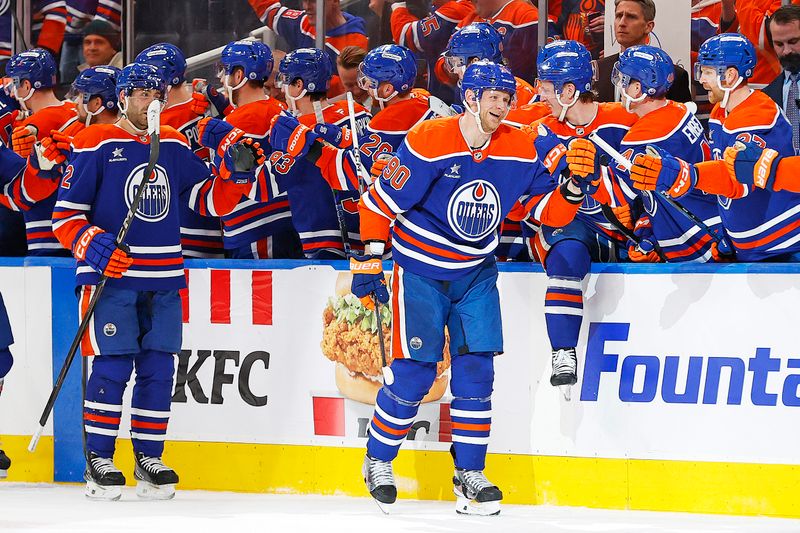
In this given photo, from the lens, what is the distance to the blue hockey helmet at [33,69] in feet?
20.1

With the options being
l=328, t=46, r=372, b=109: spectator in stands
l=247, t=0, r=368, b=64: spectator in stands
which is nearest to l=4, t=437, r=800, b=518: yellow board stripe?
l=328, t=46, r=372, b=109: spectator in stands

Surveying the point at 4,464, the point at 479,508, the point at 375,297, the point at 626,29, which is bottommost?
the point at 4,464

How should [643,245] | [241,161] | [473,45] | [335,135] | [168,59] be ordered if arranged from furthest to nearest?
[168,59] → [473,45] → [335,135] → [241,161] → [643,245]

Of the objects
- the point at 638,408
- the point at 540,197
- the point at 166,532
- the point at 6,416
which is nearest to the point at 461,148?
the point at 540,197

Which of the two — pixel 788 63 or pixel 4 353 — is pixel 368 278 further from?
pixel 788 63

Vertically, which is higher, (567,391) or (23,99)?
(23,99)

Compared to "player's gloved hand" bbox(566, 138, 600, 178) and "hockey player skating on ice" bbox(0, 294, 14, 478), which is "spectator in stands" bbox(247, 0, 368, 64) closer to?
"hockey player skating on ice" bbox(0, 294, 14, 478)

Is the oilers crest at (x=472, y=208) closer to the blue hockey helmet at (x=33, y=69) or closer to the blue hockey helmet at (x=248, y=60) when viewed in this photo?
the blue hockey helmet at (x=248, y=60)

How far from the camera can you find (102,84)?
552cm

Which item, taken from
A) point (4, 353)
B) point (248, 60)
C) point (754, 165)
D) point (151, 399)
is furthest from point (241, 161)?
point (754, 165)

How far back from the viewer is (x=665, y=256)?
490cm

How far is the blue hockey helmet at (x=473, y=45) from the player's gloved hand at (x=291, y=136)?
0.70m

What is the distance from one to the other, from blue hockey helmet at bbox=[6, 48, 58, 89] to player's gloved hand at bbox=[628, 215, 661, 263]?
2.83 metres

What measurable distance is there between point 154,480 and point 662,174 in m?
2.13
